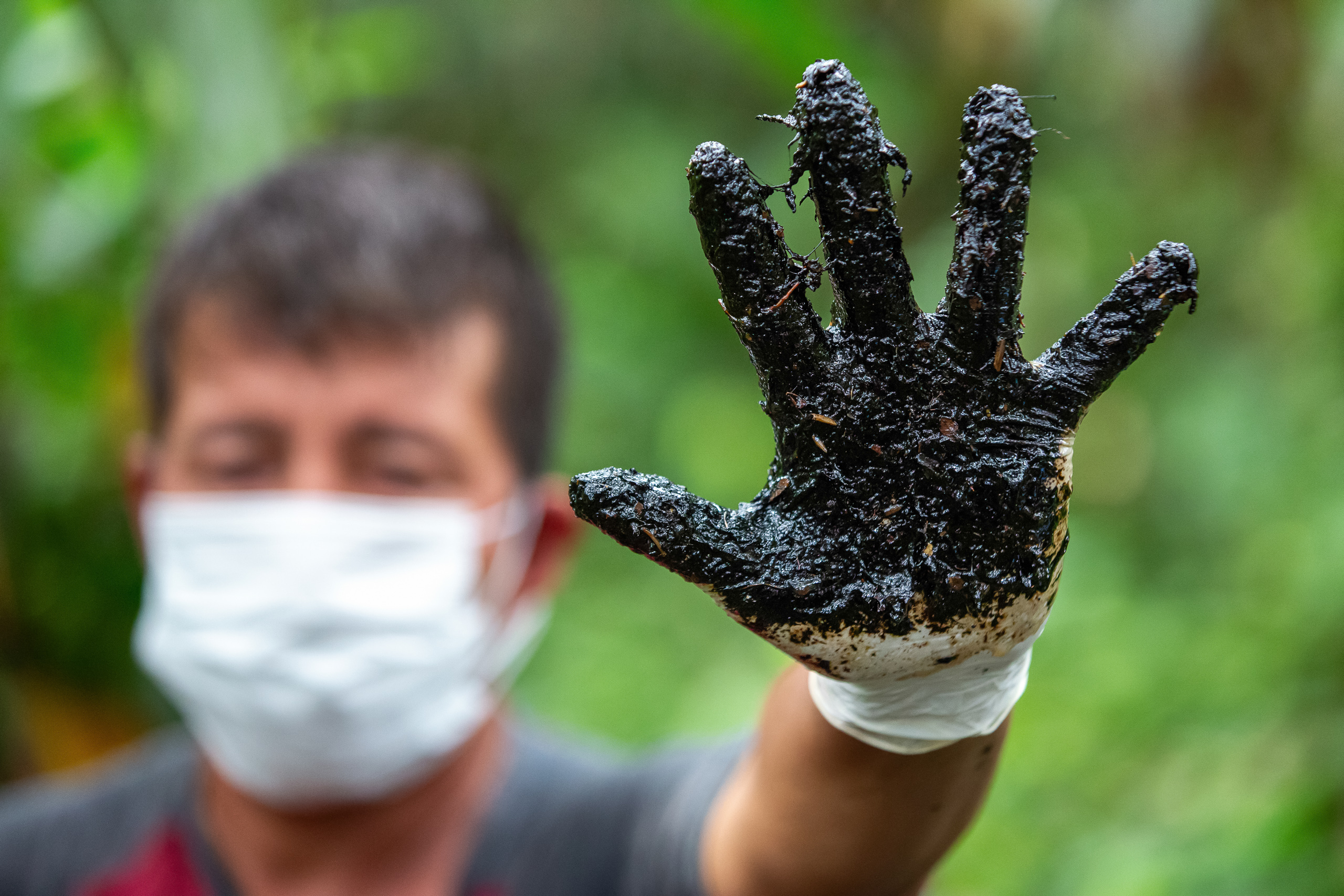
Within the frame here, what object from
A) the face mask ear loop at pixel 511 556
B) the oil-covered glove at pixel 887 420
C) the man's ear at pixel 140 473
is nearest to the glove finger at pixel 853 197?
the oil-covered glove at pixel 887 420

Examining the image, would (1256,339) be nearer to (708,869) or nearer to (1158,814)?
(1158,814)

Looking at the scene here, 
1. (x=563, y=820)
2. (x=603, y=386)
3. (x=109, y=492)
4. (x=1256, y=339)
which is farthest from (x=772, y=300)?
(x=603, y=386)

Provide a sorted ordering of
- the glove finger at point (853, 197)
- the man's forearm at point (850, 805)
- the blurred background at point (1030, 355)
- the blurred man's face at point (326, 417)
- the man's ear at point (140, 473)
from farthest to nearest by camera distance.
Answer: the blurred background at point (1030, 355) < the man's ear at point (140, 473) < the blurred man's face at point (326, 417) < the man's forearm at point (850, 805) < the glove finger at point (853, 197)

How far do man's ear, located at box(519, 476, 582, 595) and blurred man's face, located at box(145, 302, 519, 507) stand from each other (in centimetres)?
19

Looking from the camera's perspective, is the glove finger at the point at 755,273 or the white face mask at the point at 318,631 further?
the white face mask at the point at 318,631

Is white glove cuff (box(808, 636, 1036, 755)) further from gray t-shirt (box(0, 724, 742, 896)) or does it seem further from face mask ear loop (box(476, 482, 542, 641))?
face mask ear loop (box(476, 482, 542, 641))

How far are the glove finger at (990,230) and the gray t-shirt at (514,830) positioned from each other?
2.03ft

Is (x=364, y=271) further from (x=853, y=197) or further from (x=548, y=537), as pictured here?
(x=853, y=197)

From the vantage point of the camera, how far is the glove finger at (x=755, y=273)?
77cm

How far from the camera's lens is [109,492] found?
2.62 metres

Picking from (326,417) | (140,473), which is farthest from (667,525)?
(140,473)

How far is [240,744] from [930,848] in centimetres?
102

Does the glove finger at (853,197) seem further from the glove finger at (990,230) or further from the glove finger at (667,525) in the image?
the glove finger at (667,525)

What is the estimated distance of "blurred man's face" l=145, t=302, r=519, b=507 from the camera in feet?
4.74
